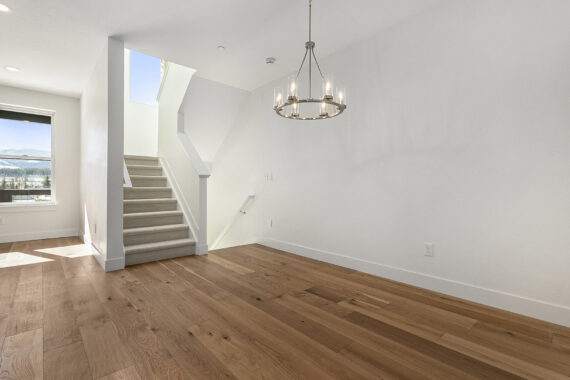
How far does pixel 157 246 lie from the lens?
140 inches

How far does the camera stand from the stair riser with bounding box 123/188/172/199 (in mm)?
4273

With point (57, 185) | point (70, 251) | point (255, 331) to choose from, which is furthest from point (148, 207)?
point (255, 331)

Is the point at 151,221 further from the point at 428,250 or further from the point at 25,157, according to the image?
the point at 428,250

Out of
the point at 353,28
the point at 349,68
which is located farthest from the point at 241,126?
the point at 353,28

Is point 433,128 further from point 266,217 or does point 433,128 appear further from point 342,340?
point 266,217

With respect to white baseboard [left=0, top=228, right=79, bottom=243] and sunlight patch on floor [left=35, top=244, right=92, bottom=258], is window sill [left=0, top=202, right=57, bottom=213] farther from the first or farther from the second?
sunlight patch on floor [left=35, top=244, right=92, bottom=258]

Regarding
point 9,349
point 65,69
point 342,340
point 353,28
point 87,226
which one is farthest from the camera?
point 87,226

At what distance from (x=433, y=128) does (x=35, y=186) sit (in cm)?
614

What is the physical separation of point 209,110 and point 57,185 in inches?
118

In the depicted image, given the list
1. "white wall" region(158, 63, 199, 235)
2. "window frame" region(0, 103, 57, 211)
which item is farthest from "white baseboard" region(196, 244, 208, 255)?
"window frame" region(0, 103, 57, 211)

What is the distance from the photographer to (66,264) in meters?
3.38

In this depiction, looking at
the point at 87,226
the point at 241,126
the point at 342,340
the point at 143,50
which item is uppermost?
the point at 143,50

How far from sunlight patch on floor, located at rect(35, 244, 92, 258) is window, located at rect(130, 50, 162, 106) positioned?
3.25m

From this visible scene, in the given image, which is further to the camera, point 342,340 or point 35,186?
point 35,186
